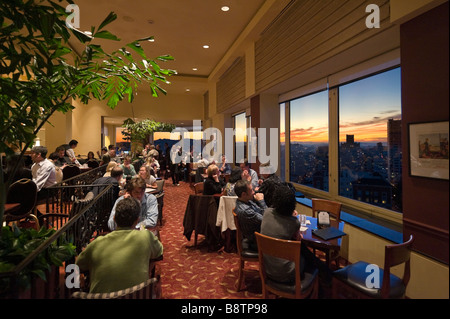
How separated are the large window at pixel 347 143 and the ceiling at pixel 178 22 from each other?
2301 millimetres

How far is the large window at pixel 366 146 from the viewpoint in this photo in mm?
2955

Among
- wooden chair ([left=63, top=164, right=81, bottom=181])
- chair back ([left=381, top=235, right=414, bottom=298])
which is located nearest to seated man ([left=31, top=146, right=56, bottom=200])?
wooden chair ([left=63, top=164, right=81, bottom=181])

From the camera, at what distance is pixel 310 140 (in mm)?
4871

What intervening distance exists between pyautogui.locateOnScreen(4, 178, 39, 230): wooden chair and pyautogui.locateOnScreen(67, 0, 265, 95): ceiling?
9.54 ft

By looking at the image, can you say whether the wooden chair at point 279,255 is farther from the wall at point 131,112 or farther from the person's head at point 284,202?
the wall at point 131,112

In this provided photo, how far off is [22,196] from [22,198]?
0.10ft

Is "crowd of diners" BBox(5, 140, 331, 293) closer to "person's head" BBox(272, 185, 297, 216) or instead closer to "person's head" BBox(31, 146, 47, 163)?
"person's head" BBox(272, 185, 297, 216)

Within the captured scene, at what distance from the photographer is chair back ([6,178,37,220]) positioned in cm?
355

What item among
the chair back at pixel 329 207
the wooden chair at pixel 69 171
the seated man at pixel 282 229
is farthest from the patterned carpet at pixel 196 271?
the wooden chair at pixel 69 171

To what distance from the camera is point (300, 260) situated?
182cm

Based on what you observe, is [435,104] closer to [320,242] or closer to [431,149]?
[431,149]

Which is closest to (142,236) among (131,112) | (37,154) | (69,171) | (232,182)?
(232,182)
